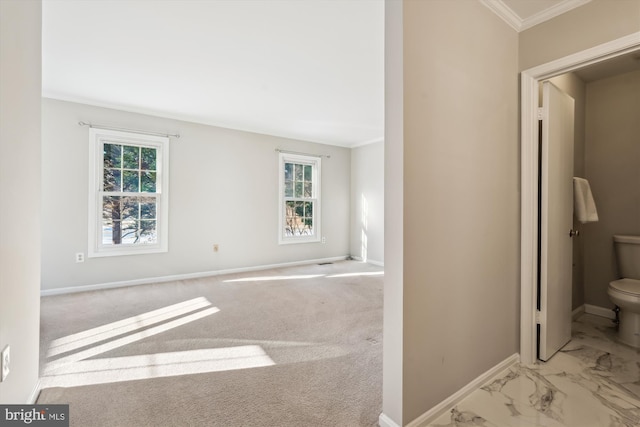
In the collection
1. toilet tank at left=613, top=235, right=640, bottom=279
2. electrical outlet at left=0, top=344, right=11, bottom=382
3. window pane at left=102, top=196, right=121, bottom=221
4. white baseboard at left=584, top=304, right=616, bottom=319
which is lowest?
white baseboard at left=584, top=304, right=616, bottom=319

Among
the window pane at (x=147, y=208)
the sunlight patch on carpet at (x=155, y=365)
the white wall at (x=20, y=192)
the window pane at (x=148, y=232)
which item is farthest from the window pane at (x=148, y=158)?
the sunlight patch on carpet at (x=155, y=365)

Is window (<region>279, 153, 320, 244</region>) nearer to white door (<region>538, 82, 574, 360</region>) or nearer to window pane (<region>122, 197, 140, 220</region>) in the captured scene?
window pane (<region>122, 197, 140, 220</region>)

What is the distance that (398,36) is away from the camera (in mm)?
1337

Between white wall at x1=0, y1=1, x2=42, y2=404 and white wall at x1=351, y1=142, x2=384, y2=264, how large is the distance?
484cm

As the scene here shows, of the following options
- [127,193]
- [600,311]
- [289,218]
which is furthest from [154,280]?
[600,311]

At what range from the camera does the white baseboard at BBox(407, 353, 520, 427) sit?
1.47m

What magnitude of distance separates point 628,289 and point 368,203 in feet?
13.3

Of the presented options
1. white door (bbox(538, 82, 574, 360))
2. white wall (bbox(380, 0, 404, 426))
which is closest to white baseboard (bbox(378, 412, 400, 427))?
white wall (bbox(380, 0, 404, 426))

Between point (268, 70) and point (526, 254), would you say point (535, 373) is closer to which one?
point (526, 254)

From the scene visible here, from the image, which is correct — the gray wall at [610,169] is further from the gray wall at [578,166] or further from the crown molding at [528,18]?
the crown molding at [528,18]

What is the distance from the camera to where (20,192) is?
56.1 inches

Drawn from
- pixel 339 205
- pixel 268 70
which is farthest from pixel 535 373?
pixel 339 205

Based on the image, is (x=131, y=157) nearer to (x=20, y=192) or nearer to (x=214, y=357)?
(x=20, y=192)

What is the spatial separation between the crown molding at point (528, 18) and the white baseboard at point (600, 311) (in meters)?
2.79
